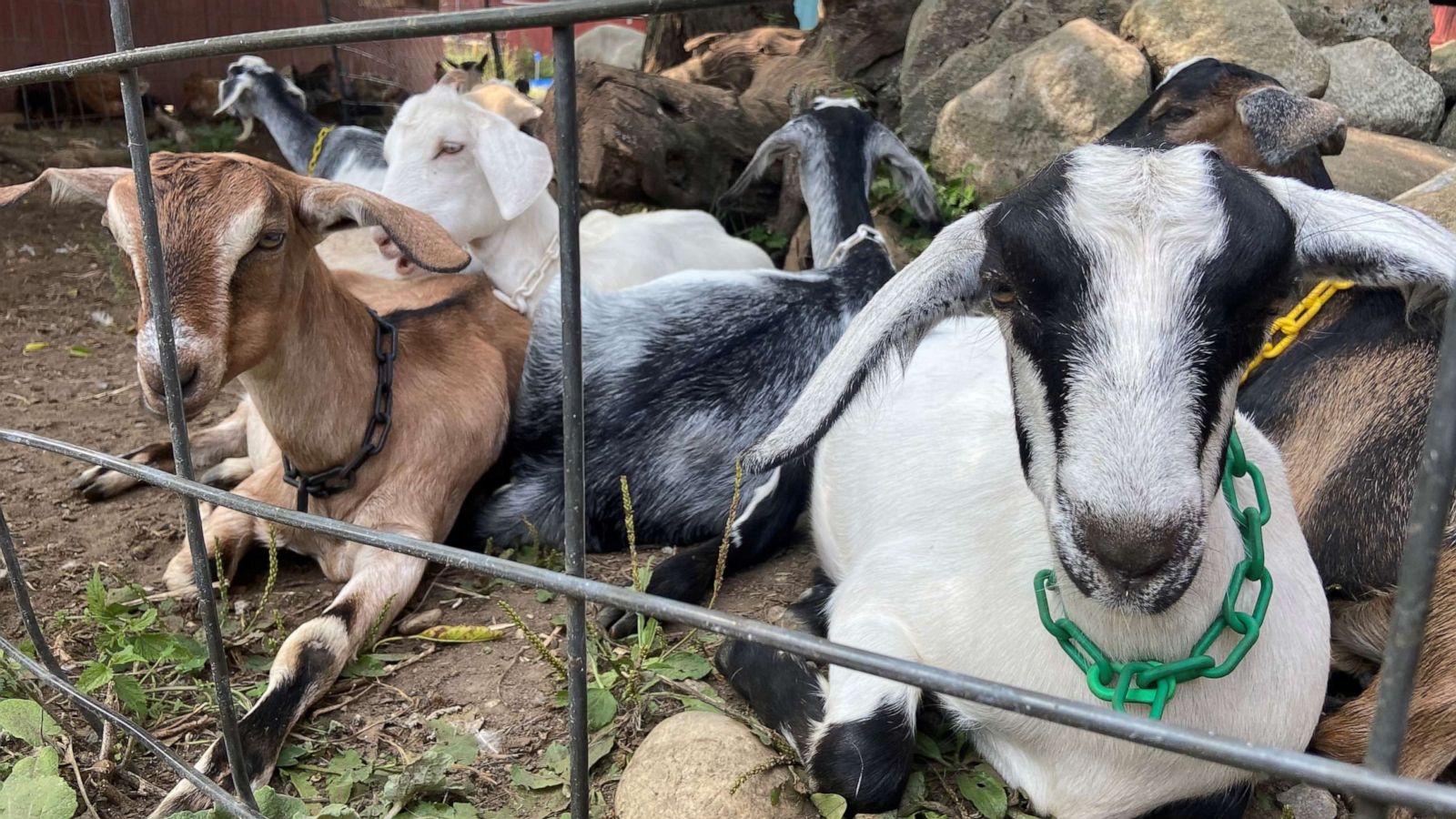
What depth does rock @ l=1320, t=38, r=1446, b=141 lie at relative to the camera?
545cm

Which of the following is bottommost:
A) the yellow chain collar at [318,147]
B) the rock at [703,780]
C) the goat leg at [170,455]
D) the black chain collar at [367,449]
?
the goat leg at [170,455]

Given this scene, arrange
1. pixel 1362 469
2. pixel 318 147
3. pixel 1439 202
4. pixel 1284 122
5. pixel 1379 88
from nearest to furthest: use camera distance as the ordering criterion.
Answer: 1. pixel 1362 469
2. pixel 1439 202
3. pixel 1284 122
4. pixel 318 147
5. pixel 1379 88

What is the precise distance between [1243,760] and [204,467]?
3478 millimetres

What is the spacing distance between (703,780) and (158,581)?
1783mm

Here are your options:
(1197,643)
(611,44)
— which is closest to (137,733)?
(1197,643)

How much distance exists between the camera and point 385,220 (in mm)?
2375

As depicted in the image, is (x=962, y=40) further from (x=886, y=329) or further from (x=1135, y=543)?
(x=1135, y=543)

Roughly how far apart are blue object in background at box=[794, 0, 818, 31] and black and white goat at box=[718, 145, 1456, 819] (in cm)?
600

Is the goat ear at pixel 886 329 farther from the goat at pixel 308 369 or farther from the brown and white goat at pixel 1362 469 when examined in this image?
the goat at pixel 308 369

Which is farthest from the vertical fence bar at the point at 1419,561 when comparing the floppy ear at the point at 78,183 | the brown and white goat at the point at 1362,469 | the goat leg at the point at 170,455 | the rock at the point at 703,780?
the goat leg at the point at 170,455

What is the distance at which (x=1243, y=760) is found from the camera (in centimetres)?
91

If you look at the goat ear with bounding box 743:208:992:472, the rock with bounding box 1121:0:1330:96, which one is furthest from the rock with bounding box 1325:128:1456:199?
the goat ear with bounding box 743:208:992:472

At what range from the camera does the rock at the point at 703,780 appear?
5.88 ft

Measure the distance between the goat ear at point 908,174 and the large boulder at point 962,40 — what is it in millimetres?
1215
